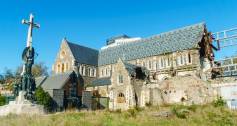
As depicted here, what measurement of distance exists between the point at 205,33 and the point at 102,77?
23.1m

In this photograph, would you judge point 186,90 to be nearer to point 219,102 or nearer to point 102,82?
point 219,102

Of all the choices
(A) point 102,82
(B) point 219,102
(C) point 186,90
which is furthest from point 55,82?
(B) point 219,102

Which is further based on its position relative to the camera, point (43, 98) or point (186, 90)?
point (43, 98)

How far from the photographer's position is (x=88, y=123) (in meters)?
16.1

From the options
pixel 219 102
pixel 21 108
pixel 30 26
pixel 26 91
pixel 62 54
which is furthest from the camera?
pixel 62 54

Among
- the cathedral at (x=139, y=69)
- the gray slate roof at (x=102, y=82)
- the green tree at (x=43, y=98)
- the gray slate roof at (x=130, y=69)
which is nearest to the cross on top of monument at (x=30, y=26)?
the green tree at (x=43, y=98)

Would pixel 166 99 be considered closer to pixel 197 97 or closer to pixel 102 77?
pixel 197 97

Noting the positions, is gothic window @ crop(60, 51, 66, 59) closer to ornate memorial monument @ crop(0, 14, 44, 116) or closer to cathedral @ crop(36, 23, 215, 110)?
cathedral @ crop(36, 23, 215, 110)

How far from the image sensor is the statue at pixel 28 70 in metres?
25.9

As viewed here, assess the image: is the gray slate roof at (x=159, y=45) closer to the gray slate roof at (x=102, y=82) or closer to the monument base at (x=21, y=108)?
the gray slate roof at (x=102, y=82)

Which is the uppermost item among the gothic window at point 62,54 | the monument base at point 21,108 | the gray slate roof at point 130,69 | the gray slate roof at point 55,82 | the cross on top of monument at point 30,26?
the gothic window at point 62,54

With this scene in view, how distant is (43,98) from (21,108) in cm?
1495

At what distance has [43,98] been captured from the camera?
37.9 metres

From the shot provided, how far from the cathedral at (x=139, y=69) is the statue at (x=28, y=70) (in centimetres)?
1412
